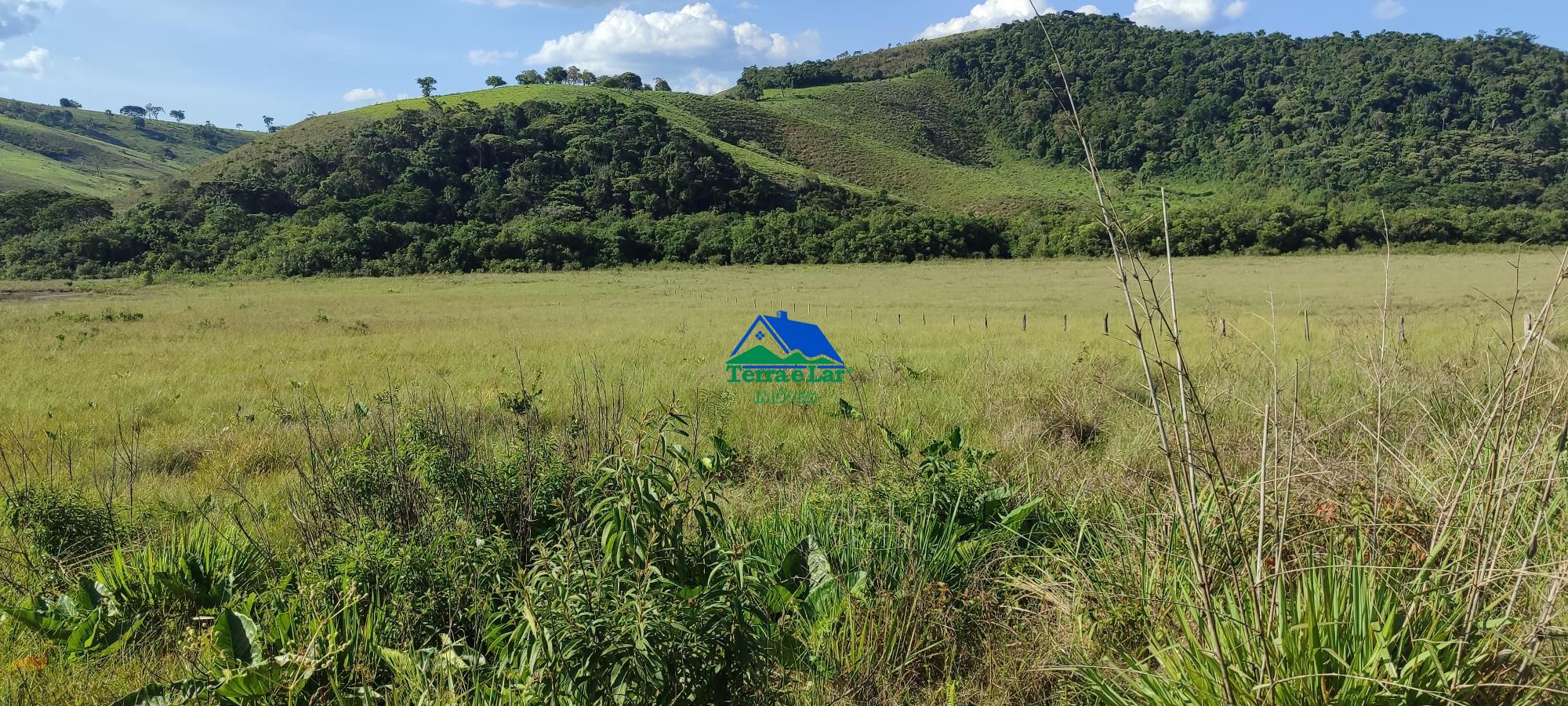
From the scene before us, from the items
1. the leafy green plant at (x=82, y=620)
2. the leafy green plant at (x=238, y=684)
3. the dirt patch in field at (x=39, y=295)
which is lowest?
the dirt patch in field at (x=39, y=295)

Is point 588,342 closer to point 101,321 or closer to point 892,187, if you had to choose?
point 101,321

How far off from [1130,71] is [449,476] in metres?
150

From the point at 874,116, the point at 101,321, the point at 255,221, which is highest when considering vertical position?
the point at 874,116

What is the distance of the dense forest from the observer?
53.5 m

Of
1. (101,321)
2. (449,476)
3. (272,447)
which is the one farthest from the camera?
(101,321)

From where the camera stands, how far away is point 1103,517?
4355 mm

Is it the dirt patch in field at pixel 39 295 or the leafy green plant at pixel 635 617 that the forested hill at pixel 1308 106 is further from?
the leafy green plant at pixel 635 617

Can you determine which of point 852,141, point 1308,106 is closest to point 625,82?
point 852,141

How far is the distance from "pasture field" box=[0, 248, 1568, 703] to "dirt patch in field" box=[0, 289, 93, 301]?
90.9ft

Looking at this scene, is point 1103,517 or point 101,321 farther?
point 101,321

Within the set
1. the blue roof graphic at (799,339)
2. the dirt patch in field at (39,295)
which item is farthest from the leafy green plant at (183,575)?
the dirt patch in field at (39,295)

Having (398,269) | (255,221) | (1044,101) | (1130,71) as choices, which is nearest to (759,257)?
(398,269)

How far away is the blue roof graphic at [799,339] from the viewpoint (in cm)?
1300

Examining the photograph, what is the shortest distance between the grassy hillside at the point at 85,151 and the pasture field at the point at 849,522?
82148 millimetres
